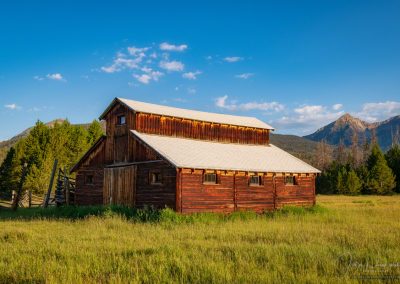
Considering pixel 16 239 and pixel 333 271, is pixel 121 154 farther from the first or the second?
pixel 333 271

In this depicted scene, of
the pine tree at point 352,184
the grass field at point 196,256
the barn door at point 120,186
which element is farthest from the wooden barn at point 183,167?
the pine tree at point 352,184

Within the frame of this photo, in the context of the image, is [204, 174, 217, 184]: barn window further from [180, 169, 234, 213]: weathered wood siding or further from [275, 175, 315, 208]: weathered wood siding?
[275, 175, 315, 208]: weathered wood siding

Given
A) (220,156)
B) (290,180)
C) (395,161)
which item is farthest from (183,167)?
(395,161)

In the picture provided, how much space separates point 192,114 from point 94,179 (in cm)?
958

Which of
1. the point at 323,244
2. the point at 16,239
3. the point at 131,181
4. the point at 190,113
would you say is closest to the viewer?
the point at 323,244

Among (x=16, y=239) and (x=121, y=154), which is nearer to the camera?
(x=16, y=239)

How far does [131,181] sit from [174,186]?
163 inches

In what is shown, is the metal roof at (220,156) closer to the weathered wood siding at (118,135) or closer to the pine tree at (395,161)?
the weathered wood siding at (118,135)

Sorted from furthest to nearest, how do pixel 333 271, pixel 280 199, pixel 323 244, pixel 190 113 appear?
1. pixel 190 113
2. pixel 280 199
3. pixel 323 244
4. pixel 333 271

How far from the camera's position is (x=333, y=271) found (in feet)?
30.3

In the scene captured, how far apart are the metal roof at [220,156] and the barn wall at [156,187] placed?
3.62 feet

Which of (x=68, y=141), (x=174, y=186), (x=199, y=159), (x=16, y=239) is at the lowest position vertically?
(x=16, y=239)

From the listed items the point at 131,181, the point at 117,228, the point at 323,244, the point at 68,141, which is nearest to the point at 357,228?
the point at 323,244

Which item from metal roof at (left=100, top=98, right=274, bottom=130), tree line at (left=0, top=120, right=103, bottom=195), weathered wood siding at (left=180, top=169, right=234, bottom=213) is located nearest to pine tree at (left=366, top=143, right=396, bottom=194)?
metal roof at (left=100, top=98, right=274, bottom=130)
